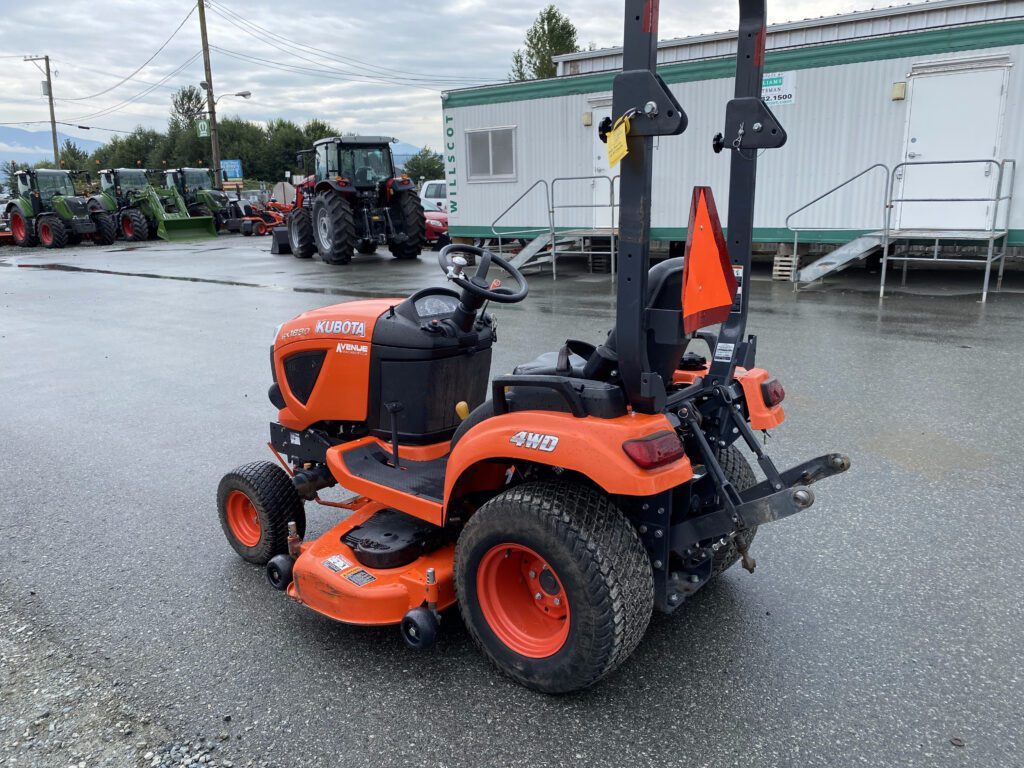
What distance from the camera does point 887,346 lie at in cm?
749

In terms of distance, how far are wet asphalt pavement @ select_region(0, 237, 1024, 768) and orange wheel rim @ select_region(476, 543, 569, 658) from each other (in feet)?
0.55

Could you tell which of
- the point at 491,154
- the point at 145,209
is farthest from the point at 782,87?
the point at 145,209

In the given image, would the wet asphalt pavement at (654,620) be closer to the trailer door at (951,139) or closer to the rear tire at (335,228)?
the trailer door at (951,139)

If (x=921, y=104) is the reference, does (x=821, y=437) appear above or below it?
below

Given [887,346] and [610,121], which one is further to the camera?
[887,346]

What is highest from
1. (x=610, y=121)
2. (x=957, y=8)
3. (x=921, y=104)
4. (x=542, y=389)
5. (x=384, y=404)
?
(x=957, y=8)

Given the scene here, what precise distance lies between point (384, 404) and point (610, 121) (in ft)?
5.07

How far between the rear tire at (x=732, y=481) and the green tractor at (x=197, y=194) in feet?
91.8

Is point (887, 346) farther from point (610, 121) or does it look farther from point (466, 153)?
point (466, 153)

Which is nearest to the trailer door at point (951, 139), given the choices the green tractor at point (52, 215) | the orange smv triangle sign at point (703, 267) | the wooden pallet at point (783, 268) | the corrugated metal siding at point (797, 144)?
the corrugated metal siding at point (797, 144)

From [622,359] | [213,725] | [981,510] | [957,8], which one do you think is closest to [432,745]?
[213,725]

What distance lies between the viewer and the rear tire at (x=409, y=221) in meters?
17.3

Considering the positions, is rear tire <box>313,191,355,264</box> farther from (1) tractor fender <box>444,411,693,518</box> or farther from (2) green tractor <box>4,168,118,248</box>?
(1) tractor fender <box>444,411,693,518</box>

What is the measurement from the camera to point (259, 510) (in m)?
Result: 3.44
